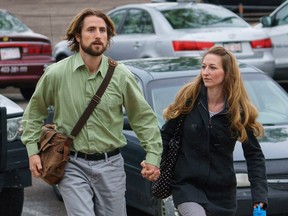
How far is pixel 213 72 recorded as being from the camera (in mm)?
5285

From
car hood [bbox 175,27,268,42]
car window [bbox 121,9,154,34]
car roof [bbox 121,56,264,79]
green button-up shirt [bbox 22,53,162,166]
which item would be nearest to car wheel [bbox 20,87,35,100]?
car window [bbox 121,9,154,34]

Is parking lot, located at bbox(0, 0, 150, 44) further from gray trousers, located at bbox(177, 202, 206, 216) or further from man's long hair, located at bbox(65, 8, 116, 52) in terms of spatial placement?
gray trousers, located at bbox(177, 202, 206, 216)

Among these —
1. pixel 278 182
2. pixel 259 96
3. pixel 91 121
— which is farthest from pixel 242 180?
pixel 91 121

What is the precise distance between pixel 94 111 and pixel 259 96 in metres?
3.10

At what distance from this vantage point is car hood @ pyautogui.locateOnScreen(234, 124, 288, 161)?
6945mm

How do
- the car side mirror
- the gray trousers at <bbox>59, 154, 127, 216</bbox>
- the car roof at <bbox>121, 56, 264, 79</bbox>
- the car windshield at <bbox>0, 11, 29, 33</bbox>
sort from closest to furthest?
the gray trousers at <bbox>59, 154, 127, 216</bbox>
the car roof at <bbox>121, 56, 264, 79</bbox>
the car windshield at <bbox>0, 11, 29, 33</bbox>
the car side mirror

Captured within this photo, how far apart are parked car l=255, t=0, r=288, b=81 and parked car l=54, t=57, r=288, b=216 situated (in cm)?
580

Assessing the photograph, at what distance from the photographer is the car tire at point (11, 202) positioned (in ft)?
25.0

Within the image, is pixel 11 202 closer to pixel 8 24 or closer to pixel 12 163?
pixel 12 163

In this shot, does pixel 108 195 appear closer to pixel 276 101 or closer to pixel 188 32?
pixel 276 101

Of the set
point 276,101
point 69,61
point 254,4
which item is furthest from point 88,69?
point 254,4

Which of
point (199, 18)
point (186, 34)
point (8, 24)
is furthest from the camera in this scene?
point (8, 24)

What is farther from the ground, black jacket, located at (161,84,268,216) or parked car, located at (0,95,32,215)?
black jacket, located at (161,84,268,216)

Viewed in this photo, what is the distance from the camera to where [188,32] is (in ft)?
42.6
